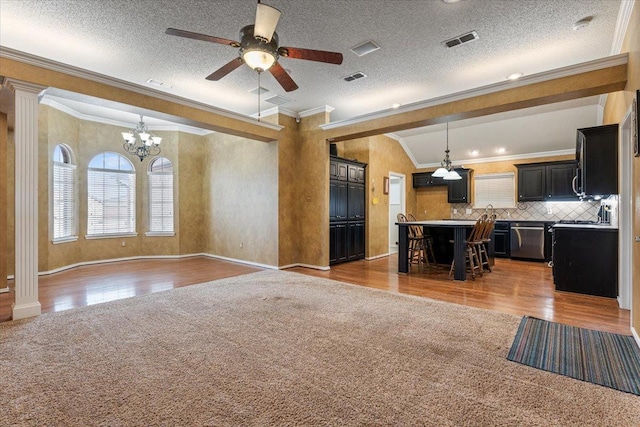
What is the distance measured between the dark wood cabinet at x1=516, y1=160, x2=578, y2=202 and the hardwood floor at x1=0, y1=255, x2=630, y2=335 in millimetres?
1713

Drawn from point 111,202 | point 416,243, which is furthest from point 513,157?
point 111,202

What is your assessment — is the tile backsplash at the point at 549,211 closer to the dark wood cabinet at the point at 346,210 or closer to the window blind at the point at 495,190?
the window blind at the point at 495,190

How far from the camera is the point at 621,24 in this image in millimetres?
3156

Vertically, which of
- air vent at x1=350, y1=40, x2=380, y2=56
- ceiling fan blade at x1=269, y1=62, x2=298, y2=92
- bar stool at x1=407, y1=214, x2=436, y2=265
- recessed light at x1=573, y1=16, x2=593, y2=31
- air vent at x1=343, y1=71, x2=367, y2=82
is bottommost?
bar stool at x1=407, y1=214, x2=436, y2=265

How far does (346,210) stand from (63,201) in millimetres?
5662

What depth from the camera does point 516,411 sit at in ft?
5.82

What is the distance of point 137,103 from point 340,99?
319 centimetres

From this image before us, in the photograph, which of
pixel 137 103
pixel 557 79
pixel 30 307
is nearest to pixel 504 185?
pixel 557 79

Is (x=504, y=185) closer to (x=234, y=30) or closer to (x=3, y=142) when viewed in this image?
(x=234, y=30)

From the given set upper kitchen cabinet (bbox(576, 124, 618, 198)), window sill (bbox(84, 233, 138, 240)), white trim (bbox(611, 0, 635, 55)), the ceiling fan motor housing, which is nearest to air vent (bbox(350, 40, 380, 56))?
the ceiling fan motor housing

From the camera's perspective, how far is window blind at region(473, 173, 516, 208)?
805cm

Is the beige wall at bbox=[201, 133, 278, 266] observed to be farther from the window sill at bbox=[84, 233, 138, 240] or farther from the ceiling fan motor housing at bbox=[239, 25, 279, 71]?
the ceiling fan motor housing at bbox=[239, 25, 279, 71]

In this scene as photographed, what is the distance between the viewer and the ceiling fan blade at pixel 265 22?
2.29 m

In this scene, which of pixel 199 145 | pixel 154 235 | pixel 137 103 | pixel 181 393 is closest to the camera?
pixel 181 393
